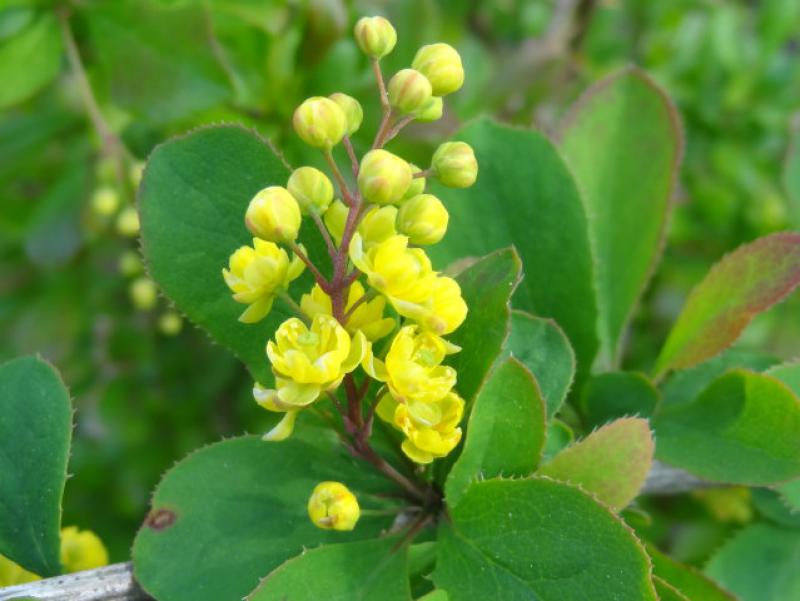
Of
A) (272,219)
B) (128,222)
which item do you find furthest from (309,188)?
(128,222)

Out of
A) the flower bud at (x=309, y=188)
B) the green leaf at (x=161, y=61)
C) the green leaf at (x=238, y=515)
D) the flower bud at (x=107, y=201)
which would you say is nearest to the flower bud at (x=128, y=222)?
the flower bud at (x=107, y=201)

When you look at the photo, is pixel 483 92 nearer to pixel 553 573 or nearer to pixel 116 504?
pixel 116 504

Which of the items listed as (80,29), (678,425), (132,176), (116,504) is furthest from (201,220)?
(116,504)

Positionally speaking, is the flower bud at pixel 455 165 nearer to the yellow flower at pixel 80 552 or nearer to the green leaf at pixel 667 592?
the green leaf at pixel 667 592

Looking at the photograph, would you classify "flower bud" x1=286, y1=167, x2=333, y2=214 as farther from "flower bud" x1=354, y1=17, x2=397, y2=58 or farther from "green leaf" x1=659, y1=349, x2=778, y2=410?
"green leaf" x1=659, y1=349, x2=778, y2=410

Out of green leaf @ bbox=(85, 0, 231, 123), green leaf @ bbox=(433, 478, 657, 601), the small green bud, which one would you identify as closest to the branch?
green leaf @ bbox=(433, 478, 657, 601)

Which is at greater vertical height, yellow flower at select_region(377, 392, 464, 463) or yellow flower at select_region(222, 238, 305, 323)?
yellow flower at select_region(222, 238, 305, 323)
